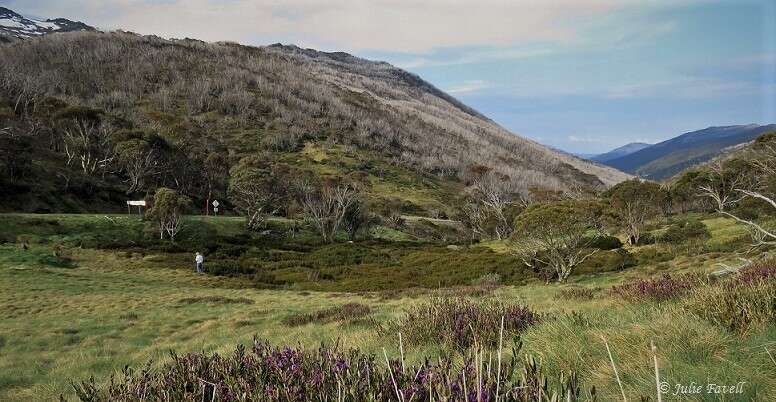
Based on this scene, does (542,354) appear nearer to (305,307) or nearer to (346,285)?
(305,307)

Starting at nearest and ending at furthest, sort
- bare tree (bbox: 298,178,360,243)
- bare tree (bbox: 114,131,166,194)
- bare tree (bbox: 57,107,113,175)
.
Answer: bare tree (bbox: 298,178,360,243), bare tree (bbox: 114,131,166,194), bare tree (bbox: 57,107,113,175)

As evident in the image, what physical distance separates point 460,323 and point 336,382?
3043 millimetres

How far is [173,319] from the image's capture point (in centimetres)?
1667

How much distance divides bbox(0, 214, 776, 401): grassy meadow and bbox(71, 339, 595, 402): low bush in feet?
2.19

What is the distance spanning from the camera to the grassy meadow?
156 inches

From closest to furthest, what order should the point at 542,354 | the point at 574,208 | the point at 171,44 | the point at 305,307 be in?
the point at 542,354, the point at 305,307, the point at 574,208, the point at 171,44

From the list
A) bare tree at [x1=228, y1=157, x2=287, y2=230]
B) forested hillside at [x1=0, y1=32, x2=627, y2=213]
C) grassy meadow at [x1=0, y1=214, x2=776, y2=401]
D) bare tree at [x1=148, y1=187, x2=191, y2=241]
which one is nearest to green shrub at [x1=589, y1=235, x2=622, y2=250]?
grassy meadow at [x1=0, y1=214, x2=776, y2=401]

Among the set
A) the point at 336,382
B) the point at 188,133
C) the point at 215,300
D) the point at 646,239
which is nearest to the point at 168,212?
the point at 215,300

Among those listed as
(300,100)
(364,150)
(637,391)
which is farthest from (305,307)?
(300,100)

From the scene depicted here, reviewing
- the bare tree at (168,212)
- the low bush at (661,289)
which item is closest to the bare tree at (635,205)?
the low bush at (661,289)

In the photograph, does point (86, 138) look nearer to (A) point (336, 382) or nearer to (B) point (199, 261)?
(B) point (199, 261)

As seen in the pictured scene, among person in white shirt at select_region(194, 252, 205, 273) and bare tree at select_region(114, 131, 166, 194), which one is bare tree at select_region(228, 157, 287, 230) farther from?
person in white shirt at select_region(194, 252, 205, 273)

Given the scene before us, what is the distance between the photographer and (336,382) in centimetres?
317

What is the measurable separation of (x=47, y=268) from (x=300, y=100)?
5743 inches
